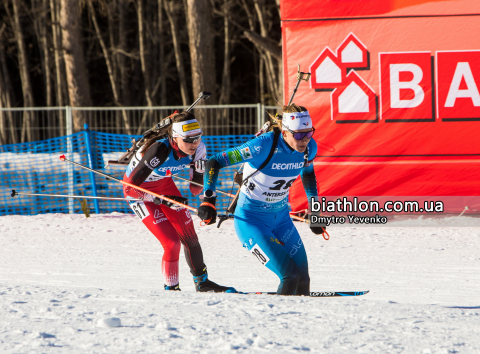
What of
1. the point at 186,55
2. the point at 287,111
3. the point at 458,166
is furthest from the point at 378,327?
the point at 186,55

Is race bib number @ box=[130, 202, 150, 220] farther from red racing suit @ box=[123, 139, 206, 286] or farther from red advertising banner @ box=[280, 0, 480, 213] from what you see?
red advertising banner @ box=[280, 0, 480, 213]

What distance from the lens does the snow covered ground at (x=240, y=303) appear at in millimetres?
3479

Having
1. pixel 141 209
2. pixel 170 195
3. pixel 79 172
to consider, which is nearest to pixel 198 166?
pixel 170 195

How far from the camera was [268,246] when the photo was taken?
4883mm

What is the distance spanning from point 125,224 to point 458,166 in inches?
219

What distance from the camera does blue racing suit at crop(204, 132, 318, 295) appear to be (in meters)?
4.88

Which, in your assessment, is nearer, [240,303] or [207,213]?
[240,303]

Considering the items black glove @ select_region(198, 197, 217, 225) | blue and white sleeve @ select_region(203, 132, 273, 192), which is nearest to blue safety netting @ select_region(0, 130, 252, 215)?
blue and white sleeve @ select_region(203, 132, 273, 192)

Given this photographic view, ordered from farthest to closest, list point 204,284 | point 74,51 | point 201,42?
point 74,51, point 201,42, point 204,284

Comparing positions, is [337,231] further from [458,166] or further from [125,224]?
[125,224]

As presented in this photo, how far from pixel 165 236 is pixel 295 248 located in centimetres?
138

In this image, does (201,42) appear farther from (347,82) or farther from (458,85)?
(458,85)

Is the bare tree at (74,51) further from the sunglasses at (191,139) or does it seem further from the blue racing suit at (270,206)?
the blue racing suit at (270,206)

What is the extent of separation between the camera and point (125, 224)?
32.0ft
